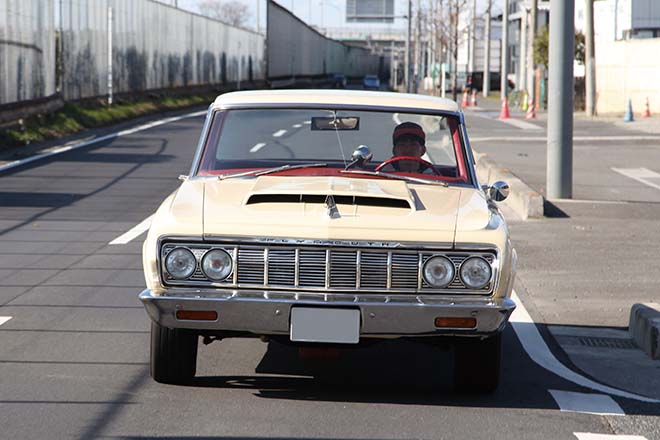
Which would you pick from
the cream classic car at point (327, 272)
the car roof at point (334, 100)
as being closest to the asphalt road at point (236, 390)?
the cream classic car at point (327, 272)

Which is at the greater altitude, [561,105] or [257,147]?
[561,105]

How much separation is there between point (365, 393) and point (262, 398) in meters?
0.57

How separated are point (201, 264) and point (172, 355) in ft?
2.06

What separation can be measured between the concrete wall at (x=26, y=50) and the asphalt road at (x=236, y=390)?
17520mm

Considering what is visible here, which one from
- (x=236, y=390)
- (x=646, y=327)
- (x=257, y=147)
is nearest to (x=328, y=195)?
(x=236, y=390)

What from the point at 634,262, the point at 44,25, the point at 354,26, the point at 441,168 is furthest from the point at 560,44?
the point at 354,26

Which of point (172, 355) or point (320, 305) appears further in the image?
point (172, 355)

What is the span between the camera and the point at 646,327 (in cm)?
795

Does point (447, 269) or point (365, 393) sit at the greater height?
point (447, 269)

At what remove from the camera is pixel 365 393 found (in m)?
6.61

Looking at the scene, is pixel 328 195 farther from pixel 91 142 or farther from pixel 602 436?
pixel 91 142

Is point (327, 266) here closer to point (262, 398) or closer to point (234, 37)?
point (262, 398)

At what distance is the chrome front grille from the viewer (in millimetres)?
6078

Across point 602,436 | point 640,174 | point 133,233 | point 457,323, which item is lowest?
point 602,436
